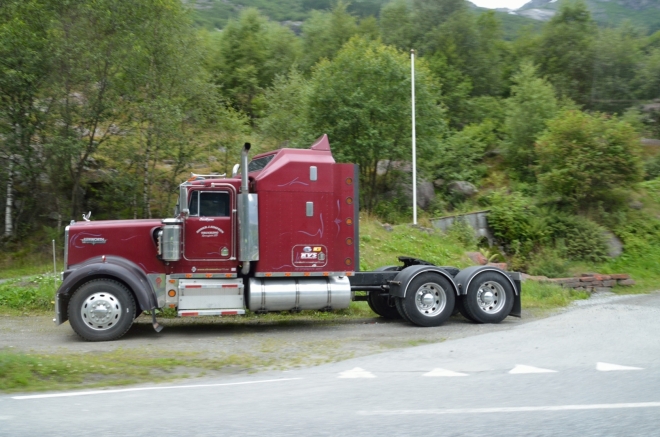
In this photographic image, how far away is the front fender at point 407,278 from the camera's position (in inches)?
532

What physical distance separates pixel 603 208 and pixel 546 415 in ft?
71.5

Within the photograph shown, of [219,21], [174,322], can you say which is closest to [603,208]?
[174,322]

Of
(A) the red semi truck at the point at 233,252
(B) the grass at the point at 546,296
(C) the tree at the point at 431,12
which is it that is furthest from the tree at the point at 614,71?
(A) the red semi truck at the point at 233,252

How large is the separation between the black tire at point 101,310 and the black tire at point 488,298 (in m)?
6.73

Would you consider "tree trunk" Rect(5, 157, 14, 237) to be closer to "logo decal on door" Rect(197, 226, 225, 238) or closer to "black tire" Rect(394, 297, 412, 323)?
"logo decal on door" Rect(197, 226, 225, 238)

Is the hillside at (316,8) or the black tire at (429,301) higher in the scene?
the hillside at (316,8)

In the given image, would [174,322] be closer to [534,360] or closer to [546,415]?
[534,360]

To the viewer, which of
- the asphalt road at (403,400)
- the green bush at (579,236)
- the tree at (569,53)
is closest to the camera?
the asphalt road at (403,400)

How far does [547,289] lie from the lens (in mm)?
18375

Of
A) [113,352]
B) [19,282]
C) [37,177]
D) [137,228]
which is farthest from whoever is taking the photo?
[37,177]

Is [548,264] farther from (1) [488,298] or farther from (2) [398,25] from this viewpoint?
(2) [398,25]

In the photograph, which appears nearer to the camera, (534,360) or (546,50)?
(534,360)

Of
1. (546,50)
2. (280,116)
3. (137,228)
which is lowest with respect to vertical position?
(137,228)

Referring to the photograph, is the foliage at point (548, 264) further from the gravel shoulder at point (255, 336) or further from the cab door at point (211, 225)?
the cab door at point (211, 225)
